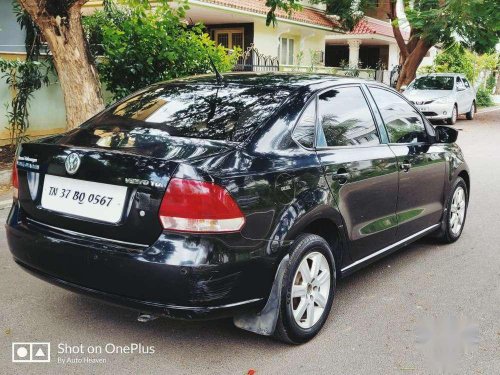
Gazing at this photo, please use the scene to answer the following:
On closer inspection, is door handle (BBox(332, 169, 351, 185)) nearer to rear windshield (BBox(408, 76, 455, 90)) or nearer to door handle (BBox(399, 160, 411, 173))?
door handle (BBox(399, 160, 411, 173))

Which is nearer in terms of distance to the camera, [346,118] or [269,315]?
[269,315]

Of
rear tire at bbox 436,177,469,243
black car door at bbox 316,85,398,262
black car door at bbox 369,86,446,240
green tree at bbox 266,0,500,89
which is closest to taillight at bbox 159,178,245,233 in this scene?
black car door at bbox 316,85,398,262

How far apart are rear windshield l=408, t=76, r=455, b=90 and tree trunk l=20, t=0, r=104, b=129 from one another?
14.6m

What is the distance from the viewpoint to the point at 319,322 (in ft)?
12.2

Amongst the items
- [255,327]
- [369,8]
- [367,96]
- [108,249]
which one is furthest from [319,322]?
[369,8]

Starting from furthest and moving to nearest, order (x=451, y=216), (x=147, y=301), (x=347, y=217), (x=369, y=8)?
(x=369, y=8) < (x=451, y=216) < (x=347, y=217) < (x=147, y=301)

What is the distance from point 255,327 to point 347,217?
105 cm

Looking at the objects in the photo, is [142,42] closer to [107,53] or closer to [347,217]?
[107,53]

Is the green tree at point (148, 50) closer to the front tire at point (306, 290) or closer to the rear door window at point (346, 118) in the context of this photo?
the rear door window at point (346, 118)

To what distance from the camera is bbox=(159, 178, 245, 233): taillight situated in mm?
3016

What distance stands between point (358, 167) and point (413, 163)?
955 millimetres

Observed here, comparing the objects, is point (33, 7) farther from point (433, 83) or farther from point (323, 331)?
point (433, 83)

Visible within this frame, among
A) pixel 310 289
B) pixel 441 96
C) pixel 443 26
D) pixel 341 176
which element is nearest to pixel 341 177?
pixel 341 176

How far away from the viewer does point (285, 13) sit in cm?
2219
